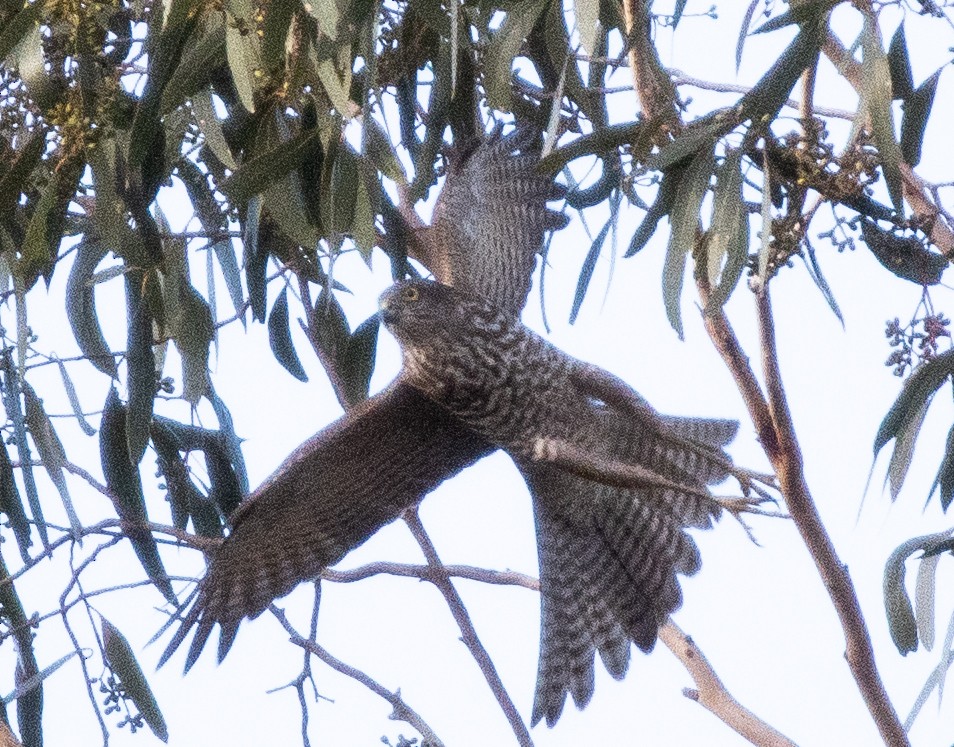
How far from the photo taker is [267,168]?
2750 millimetres

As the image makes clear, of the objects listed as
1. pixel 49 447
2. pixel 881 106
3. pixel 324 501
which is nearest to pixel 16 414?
pixel 49 447

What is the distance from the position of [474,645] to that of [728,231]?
1176 mm

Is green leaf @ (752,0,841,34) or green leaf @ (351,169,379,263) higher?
green leaf @ (351,169,379,263)

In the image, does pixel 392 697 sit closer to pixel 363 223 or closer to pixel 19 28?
pixel 363 223

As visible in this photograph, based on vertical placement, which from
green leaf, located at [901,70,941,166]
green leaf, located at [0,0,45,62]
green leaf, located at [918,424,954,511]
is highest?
green leaf, located at [0,0,45,62]

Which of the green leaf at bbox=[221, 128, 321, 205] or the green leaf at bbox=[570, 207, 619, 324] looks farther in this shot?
the green leaf at bbox=[570, 207, 619, 324]

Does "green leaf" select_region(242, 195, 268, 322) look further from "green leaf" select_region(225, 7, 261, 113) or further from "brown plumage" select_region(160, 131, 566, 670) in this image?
"green leaf" select_region(225, 7, 261, 113)

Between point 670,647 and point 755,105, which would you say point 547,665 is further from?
point 755,105

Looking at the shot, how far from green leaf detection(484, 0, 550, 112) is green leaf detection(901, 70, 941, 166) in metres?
0.71

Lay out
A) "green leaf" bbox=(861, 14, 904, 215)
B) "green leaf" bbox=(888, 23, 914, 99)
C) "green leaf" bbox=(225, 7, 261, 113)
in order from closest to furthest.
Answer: "green leaf" bbox=(861, 14, 904, 215) < "green leaf" bbox=(225, 7, 261, 113) < "green leaf" bbox=(888, 23, 914, 99)

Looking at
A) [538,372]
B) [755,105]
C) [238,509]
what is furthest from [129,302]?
[755,105]

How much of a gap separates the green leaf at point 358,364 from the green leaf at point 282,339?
11cm

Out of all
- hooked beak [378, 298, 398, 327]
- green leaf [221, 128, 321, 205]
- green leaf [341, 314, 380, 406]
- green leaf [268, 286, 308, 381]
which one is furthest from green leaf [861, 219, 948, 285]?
green leaf [268, 286, 308, 381]

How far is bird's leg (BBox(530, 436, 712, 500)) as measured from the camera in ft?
10.9
